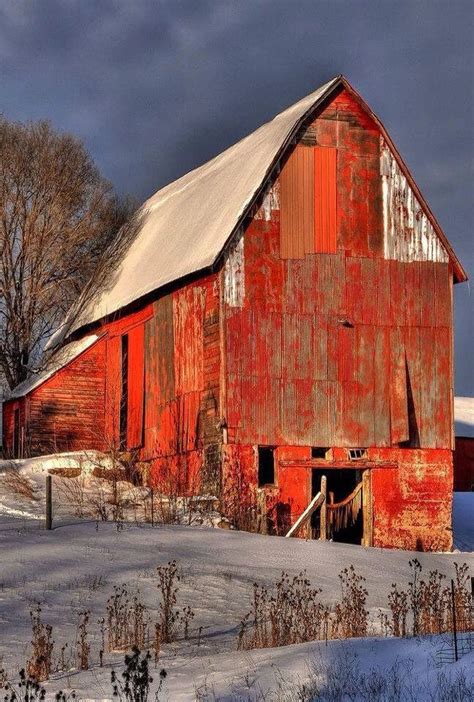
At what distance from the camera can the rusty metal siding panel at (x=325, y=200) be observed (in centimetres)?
2489

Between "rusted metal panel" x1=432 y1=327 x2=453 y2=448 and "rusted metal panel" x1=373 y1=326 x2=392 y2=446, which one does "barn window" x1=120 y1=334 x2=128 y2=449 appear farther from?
"rusted metal panel" x1=432 y1=327 x2=453 y2=448

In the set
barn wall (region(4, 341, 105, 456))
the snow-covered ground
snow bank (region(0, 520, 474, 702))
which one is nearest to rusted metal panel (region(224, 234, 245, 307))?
the snow-covered ground

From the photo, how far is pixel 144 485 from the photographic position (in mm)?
27266

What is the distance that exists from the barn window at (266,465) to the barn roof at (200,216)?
3.67m

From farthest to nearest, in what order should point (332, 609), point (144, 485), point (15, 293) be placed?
point (15, 293), point (144, 485), point (332, 609)

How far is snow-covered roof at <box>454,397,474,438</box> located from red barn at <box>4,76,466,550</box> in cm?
2629

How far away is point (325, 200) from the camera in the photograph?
25.1 metres

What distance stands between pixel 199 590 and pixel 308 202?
11066 mm

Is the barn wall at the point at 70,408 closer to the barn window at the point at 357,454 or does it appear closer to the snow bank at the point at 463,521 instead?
the barn window at the point at 357,454

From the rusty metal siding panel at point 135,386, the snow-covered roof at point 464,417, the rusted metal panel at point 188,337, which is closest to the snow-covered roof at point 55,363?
the rusty metal siding panel at point 135,386

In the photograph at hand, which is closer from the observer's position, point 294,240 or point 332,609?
point 332,609

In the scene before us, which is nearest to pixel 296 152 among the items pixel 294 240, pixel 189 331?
pixel 294 240

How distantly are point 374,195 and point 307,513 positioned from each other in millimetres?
6770

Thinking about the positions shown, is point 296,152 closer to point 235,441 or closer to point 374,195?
point 374,195
